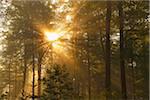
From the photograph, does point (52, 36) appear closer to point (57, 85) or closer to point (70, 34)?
point (70, 34)

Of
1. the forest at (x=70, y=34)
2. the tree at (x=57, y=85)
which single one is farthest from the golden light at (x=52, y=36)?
the tree at (x=57, y=85)

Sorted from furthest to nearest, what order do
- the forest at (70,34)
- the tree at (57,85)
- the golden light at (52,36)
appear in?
the golden light at (52,36) < the forest at (70,34) < the tree at (57,85)

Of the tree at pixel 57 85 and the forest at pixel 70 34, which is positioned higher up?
the forest at pixel 70 34

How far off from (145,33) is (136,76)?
21.7 meters

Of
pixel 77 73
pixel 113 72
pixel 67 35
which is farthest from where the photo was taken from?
pixel 113 72

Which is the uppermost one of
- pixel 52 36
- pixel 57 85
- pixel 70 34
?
pixel 70 34

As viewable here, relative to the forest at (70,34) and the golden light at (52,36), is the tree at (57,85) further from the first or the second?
the golden light at (52,36)

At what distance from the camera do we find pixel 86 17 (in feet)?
85.9

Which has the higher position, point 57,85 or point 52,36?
point 52,36

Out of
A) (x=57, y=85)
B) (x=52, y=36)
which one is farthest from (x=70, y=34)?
(x=57, y=85)

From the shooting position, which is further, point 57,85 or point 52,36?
point 52,36

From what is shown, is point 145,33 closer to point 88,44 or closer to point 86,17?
point 86,17

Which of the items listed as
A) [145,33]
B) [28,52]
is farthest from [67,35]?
[145,33]

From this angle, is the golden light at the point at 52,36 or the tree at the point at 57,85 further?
the golden light at the point at 52,36
